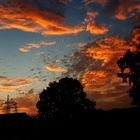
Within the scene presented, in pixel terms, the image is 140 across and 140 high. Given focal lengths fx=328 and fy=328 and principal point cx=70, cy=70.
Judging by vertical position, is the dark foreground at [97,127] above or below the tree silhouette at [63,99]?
below

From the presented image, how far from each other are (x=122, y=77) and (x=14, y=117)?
19959 mm

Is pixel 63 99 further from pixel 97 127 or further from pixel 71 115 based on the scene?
pixel 97 127

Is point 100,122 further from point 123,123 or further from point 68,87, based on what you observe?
point 68,87

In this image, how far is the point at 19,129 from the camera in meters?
49.2

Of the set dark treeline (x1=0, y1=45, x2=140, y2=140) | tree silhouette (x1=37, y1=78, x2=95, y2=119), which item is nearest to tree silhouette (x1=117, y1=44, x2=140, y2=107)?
dark treeline (x1=0, y1=45, x2=140, y2=140)

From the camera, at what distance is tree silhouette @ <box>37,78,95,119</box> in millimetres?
72375

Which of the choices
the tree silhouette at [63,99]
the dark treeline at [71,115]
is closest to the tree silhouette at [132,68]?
the dark treeline at [71,115]

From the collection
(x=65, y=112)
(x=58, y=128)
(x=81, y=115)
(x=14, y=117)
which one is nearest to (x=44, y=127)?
(x=58, y=128)

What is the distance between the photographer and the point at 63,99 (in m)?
73.1

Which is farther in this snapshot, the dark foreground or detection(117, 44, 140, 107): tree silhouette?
detection(117, 44, 140, 107): tree silhouette

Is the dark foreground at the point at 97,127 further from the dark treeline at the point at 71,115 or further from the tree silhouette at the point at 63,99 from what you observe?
the tree silhouette at the point at 63,99

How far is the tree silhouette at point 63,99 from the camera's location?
7238 cm

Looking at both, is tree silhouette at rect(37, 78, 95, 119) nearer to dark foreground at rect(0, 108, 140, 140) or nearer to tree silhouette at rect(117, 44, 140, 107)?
tree silhouette at rect(117, 44, 140, 107)

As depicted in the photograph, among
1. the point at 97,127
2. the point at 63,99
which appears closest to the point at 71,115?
the point at 63,99
